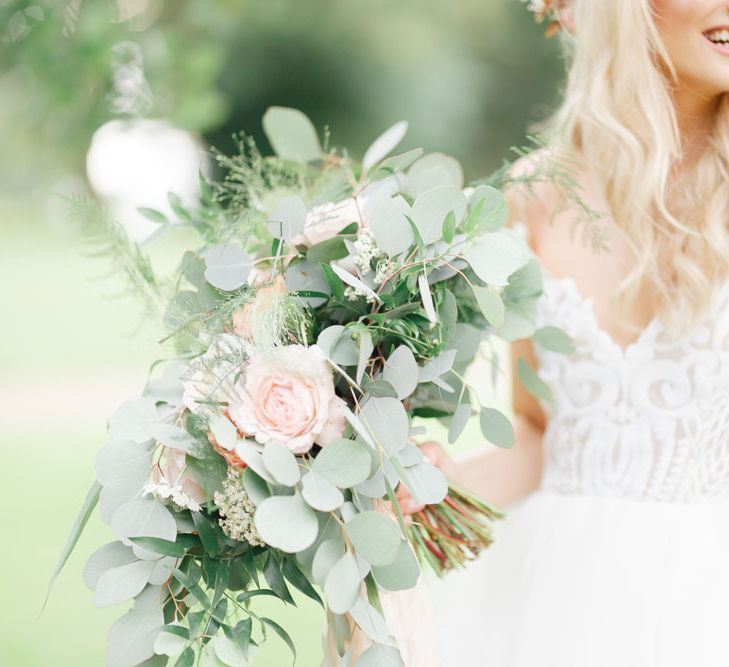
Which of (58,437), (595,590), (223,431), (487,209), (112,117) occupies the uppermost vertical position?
(112,117)

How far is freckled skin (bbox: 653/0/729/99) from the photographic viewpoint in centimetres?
157

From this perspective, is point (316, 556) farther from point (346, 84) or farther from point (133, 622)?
point (346, 84)

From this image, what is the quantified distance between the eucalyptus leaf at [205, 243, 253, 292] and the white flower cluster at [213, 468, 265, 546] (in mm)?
242

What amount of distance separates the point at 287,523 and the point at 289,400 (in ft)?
0.49

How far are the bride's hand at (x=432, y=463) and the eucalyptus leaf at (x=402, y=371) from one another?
0.81ft

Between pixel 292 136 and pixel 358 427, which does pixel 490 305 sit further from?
pixel 292 136

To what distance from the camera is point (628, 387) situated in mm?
1717

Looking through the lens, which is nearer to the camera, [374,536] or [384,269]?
[374,536]

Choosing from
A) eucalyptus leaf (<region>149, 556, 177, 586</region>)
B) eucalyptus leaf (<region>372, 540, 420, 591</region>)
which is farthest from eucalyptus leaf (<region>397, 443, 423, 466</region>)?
eucalyptus leaf (<region>149, 556, 177, 586</region>)

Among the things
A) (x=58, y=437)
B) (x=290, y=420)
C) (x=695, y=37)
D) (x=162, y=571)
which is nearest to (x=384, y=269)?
(x=290, y=420)

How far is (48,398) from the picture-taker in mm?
6953

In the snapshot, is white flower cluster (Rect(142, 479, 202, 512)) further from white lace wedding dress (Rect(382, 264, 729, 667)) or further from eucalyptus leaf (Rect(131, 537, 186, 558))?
white lace wedding dress (Rect(382, 264, 729, 667))

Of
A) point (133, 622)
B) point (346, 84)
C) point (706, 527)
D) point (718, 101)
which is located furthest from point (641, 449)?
point (346, 84)

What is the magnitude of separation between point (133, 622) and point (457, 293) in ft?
2.08
